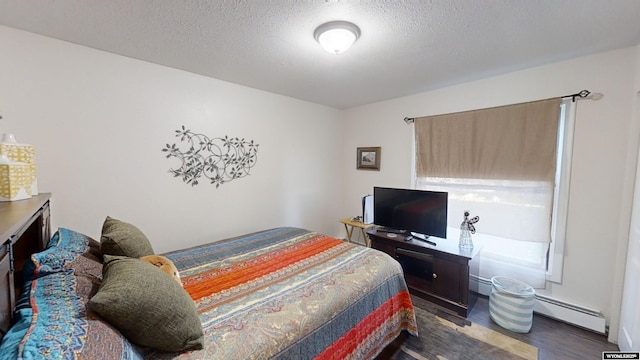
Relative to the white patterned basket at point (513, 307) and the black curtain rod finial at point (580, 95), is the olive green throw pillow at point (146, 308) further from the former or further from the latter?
the black curtain rod finial at point (580, 95)

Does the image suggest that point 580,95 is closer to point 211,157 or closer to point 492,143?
point 492,143

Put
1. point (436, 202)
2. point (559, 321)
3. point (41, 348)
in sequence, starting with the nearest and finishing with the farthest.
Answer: point (41, 348), point (559, 321), point (436, 202)

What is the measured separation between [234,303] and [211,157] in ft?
5.78

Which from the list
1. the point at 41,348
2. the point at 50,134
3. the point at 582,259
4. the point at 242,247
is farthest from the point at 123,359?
the point at 582,259

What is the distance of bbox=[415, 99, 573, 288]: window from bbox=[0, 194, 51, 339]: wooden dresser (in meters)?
3.32

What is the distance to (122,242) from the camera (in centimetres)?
132

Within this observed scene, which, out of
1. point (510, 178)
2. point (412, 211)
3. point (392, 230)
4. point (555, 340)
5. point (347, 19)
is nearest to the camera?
point (347, 19)

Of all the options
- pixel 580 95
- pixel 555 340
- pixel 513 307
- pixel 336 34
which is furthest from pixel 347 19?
pixel 555 340

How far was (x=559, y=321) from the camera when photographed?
221 cm

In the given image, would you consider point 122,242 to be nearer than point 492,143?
Yes

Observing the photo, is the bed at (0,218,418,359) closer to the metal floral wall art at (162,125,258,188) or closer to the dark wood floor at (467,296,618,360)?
the metal floral wall art at (162,125,258,188)

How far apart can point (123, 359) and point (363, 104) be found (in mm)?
3695

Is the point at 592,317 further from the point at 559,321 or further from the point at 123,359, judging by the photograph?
the point at 123,359

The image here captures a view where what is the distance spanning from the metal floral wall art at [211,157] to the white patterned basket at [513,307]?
291 cm
